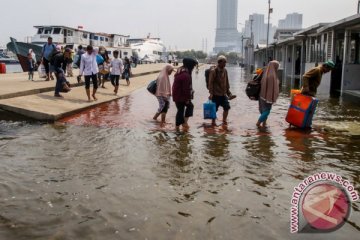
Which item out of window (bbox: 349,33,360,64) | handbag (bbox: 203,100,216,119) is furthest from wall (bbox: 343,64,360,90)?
handbag (bbox: 203,100,216,119)

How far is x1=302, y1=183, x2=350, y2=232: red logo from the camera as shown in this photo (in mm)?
3902

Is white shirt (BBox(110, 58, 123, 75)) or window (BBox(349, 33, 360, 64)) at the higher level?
→ window (BBox(349, 33, 360, 64))

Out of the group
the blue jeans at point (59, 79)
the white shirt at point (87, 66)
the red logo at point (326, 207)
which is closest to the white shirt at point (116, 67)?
the blue jeans at point (59, 79)

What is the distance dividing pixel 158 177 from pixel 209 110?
424cm

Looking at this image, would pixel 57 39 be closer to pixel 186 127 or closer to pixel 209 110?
pixel 209 110

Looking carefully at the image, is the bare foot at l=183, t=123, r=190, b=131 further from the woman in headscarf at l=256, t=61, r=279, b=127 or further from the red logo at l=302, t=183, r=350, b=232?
the red logo at l=302, t=183, r=350, b=232

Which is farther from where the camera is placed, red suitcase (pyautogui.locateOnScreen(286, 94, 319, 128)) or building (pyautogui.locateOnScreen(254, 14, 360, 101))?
building (pyautogui.locateOnScreen(254, 14, 360, 101))

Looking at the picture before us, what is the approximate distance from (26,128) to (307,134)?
595 cm

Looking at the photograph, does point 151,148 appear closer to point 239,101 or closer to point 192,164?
point 192,164

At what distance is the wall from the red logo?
15350 millimetres

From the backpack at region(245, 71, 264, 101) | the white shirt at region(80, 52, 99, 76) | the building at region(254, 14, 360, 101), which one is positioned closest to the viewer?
the backpack at region(245, 71, 264, 101)

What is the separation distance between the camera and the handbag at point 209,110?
917 cm

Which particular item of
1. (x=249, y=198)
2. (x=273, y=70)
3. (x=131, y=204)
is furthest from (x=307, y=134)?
(x=131, y=204)

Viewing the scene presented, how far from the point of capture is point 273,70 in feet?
28.2
